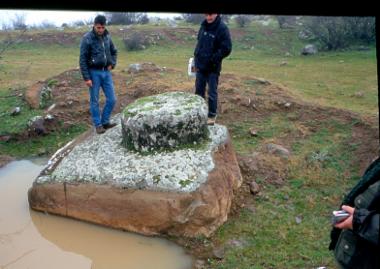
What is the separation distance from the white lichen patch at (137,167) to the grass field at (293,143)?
718mm

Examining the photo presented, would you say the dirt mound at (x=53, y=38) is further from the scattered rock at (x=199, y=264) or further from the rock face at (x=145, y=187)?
the scattered rock at (x=199, y=264)

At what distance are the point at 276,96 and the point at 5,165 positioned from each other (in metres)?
4.99

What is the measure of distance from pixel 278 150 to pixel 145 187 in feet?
8.05

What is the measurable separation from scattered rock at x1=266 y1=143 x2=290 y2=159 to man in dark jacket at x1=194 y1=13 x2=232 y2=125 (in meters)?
1.07

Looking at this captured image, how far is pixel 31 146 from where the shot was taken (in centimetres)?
795

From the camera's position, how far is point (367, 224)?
2576mm

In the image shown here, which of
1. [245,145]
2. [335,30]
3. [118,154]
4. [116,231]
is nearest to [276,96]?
[245,145]

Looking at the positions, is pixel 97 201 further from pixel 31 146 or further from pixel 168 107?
pixel 31 146

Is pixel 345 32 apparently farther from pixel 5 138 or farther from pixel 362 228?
pixel 362 228

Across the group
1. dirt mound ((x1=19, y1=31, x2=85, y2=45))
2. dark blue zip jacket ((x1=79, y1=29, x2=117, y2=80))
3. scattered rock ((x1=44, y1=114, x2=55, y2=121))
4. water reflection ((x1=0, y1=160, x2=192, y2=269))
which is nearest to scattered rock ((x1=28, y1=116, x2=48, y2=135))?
scattered rock ((x1=44, y1=114, x2=55, y2=121))

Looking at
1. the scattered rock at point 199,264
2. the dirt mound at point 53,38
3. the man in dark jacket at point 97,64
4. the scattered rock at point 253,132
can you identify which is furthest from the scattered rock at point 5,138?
the dirt mound at point 53,38

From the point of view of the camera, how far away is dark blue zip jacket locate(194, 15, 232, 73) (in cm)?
627

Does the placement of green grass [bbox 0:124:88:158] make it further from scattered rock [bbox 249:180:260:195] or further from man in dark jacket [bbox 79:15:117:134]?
scattered rock [bbox 249:180:260:195]

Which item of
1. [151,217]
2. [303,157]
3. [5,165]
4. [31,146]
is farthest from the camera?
[31,146]
